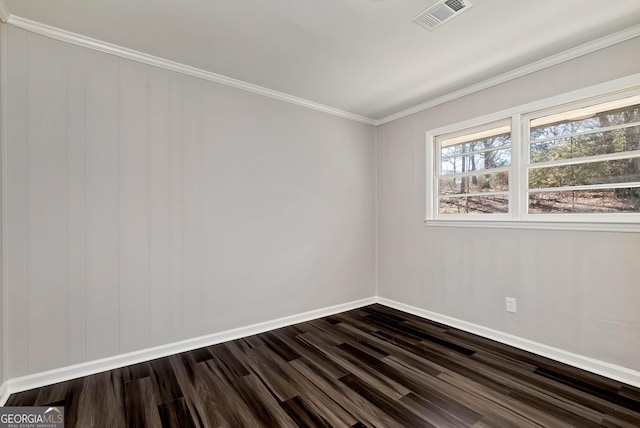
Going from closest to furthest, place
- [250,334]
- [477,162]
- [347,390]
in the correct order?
[347,390]
[250,334]
[477,162]

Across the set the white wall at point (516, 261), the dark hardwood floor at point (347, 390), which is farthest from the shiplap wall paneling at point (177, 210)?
the white wall at point (516, 261)

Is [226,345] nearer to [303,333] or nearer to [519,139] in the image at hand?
[303,333]

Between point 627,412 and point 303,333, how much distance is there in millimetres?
2420

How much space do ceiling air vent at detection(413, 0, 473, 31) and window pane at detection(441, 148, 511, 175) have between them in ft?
4.81

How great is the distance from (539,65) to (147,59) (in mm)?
3391

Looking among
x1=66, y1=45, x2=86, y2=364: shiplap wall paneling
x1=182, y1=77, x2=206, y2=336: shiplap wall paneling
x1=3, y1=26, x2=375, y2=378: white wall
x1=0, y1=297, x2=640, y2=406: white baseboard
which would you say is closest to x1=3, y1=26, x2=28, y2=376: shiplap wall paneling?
x1=3, y1=26, x2=375, y2=378: white wall

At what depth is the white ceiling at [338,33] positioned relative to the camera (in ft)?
6.23

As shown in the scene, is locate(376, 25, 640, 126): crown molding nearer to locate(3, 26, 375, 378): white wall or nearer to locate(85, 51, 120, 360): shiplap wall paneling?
locate(3, 26, 375, 378): white wall

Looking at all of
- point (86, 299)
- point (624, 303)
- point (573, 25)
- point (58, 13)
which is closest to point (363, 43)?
point (573, 25)

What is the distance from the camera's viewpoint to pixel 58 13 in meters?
1.96

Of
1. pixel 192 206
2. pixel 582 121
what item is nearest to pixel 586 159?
pixel 582 121

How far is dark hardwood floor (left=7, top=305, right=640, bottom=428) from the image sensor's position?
1.75m

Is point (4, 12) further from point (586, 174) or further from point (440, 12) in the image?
point (586, 174)

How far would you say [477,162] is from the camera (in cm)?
312
